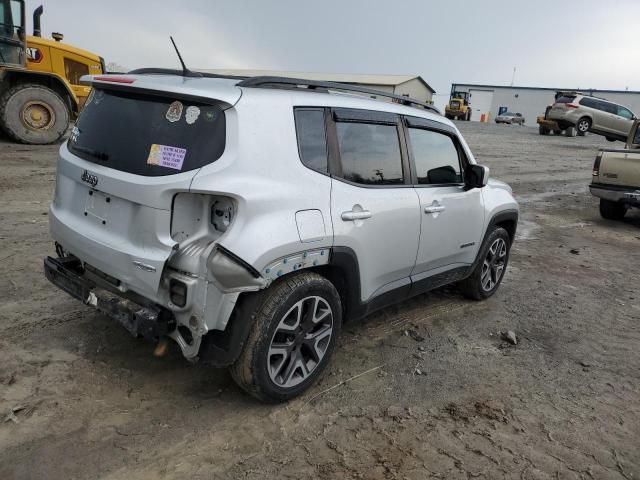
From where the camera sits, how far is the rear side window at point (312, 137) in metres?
2.99

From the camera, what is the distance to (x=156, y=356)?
3.50 meters

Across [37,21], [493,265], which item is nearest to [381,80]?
[37,21]

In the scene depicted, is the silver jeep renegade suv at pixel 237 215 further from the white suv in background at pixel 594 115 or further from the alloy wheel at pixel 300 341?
the white suv in background at pixel 594 115

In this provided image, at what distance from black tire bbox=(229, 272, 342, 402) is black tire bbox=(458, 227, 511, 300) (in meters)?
2.24

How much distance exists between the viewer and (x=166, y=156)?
106 inches

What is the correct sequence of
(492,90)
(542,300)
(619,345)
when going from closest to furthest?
(619,345) < (542,300) < (492,90)

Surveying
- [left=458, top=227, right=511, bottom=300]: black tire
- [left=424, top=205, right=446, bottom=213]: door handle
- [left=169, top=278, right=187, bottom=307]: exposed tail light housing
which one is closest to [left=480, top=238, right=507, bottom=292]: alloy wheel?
[left=458, top=227, right=511, bottom=300]: black tire

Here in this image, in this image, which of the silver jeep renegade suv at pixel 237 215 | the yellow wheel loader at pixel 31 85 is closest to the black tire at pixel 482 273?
the silver jeep renegade suv at pixel 237 215

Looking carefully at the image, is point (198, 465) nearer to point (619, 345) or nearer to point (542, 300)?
point (619, 345)

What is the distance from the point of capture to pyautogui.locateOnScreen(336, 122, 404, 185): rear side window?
3.27 m

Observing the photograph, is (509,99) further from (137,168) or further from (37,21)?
(137,168)

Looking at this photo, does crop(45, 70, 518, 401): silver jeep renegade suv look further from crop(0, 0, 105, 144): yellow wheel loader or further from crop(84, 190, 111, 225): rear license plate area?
crop(0, 0, 105, 144): yellow wheel loader

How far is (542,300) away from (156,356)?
3.89 meters


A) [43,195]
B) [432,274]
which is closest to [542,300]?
[432,274]
